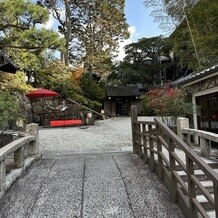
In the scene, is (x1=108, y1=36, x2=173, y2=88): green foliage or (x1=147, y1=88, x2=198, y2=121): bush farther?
(x1=108, y1=36, x2=173, y2=88): green foliage

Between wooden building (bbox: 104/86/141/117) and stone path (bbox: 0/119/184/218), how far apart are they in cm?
2255

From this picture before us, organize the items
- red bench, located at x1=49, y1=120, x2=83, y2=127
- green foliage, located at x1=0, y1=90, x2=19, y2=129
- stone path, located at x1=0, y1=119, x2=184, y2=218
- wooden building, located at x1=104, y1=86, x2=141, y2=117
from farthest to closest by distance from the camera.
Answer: wooden building, located at x1=104, y1=86, x2=141, y2=117 < red bench, located at x1=49, y1=120, x2=83, y2=127 < green foliage, located at x1=0, y1=90, x2=19, y2=129 < stone path, located at x1=0, y1=119, x2=184, y2=218

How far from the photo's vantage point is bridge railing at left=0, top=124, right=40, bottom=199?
4.53 meters

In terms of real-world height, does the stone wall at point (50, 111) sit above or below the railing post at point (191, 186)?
above

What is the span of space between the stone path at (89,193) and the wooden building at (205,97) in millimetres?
4871

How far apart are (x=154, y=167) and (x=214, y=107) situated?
19.7 feet

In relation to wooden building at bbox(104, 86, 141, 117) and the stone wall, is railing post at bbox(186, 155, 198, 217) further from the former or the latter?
wooden building at bbox(104, 86, 141, 117)

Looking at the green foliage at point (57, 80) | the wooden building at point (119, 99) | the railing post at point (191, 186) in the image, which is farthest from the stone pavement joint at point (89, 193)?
the wooden building at point (119, 99)

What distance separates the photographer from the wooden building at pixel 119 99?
2892 cm

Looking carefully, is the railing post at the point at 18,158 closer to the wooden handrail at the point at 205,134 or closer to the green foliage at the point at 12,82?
the wooden handrail at the point at 205,134

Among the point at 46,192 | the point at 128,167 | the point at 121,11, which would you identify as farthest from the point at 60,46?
the point at 121,11

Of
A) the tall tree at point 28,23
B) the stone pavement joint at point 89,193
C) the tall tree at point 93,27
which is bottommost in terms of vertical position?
the stone pavement joint at point 89,193

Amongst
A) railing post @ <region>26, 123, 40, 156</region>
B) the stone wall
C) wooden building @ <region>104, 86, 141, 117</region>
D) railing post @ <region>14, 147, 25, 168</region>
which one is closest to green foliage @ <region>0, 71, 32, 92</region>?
the stone wall

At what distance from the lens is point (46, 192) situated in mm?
4652
